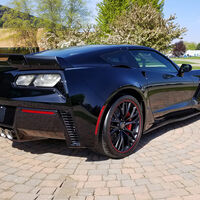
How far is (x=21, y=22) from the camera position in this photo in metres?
40.1

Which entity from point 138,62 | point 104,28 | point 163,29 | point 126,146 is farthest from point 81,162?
point 104,28

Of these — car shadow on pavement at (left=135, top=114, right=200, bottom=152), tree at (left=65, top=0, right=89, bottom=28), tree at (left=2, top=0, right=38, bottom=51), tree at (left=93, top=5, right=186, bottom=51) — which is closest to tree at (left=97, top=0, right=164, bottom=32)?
tree at (left=65, top=0, right=89, bottom=28)

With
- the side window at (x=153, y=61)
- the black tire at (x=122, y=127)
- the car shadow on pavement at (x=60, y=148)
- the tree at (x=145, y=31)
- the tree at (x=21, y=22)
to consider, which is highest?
the tree at (x=21, y=22)

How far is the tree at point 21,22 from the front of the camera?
131 ft

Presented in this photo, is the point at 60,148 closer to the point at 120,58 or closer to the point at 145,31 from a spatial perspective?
the point at 120,58

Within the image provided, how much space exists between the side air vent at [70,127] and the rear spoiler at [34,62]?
0.49m

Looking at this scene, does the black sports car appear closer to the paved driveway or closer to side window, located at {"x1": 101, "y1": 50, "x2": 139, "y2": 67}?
side window, located at {"x1": 101, "y1": 50, "x2": 139, "y2": 67}

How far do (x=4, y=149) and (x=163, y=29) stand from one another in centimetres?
2288

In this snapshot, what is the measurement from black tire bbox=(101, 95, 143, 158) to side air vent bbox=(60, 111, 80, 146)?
1.05 ft

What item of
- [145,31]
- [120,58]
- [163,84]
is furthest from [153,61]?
[145,31]

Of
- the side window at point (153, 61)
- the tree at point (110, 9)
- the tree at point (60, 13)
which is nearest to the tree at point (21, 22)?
the tree at point (60, 13)

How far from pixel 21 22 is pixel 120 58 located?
41.9m

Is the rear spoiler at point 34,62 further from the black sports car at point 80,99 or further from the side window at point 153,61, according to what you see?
the side window at point 153,61

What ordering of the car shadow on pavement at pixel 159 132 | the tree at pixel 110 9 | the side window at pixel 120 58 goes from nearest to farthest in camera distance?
the side window at pixel 120 58 → the car shadow on pavement at pixel 159 132 → the tree at pixel 110 9
